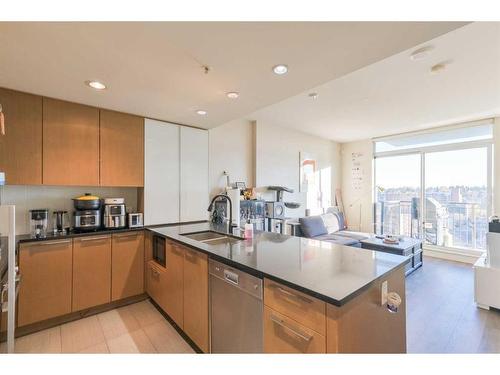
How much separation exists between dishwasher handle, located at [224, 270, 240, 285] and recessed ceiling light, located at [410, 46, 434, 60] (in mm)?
2453

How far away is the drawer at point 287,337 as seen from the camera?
1021 millimetres

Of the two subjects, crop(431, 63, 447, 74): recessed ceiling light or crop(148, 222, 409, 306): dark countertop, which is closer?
crop(148, 222, 409, 306): dark countertop

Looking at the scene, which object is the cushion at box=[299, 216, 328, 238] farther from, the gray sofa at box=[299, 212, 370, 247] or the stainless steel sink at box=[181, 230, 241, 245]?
the stainless steel sink at box=[181, 230, 241, 245]

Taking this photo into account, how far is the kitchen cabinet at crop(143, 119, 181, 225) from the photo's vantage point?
283 centimetres

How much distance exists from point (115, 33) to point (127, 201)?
216cm

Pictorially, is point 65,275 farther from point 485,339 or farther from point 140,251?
point 485,339

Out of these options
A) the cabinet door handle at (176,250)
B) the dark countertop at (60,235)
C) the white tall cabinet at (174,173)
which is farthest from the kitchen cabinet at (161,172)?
the cabinet door handle at (176,250)

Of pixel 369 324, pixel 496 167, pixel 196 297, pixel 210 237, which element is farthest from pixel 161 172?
pixel 496 167

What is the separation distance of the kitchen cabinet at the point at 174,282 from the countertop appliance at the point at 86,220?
897 millimetres

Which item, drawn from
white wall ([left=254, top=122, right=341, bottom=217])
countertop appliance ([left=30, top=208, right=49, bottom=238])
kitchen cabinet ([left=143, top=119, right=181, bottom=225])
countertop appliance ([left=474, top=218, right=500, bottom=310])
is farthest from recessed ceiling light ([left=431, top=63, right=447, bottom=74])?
countertop appliance ([left=30, top=208, right=49, bottom=238])

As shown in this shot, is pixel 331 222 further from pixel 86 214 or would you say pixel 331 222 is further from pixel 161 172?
pixel 86 214

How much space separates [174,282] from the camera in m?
2.11

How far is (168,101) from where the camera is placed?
2.34 metres

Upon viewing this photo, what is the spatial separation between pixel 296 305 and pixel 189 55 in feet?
5.36
